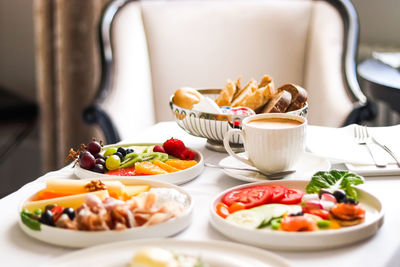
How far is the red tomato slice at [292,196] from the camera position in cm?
87

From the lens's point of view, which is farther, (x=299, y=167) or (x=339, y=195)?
(x=299, y=167)

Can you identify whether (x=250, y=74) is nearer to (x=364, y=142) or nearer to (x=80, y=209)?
(x=364, y=142)

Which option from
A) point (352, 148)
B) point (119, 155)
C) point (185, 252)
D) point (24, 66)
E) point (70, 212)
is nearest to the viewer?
point (185, 252)

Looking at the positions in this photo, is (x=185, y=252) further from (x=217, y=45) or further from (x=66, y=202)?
(x=217, y=45)

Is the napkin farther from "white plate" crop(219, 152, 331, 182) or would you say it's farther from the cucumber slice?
the cucumber slice

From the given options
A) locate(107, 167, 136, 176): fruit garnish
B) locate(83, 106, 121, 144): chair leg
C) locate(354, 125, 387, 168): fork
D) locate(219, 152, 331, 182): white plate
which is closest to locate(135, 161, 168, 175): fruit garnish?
locate(107, 167, 136, 176): fruit garnish

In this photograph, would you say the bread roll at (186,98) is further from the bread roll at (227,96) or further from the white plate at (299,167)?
the white plate at (299,167)

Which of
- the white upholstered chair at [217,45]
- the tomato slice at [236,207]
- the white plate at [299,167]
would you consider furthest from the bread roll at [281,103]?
the white upholstered chair at [217,45]

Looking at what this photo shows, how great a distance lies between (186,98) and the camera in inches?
54.4

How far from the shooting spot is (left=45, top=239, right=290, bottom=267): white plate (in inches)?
25.7

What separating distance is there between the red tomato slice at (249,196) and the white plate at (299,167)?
112 mm

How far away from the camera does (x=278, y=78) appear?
239 centimetres

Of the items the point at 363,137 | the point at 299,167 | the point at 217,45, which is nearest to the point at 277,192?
the point at 299,167

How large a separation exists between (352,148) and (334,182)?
0.31m
